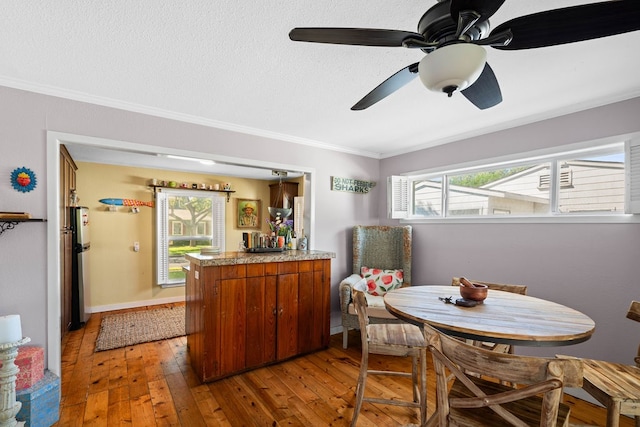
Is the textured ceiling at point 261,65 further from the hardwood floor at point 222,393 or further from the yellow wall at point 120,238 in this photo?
the yellow wall at point 120,238

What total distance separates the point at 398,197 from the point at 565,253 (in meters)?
1.81

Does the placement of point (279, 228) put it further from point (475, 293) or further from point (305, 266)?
point (475, 293)

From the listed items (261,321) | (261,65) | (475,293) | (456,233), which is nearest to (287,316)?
(261,321)

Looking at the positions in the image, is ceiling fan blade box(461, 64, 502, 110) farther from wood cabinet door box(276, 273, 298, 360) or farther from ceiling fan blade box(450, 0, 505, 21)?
wood cabinet door box(276, 273, 298, 360)

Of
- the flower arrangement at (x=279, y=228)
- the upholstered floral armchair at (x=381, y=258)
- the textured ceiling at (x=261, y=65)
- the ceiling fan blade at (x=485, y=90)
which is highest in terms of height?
the textured ceiling at (x=261, y=65)

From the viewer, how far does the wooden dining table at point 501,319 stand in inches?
53.2

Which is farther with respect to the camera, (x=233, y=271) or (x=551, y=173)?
(x=551, y=173)

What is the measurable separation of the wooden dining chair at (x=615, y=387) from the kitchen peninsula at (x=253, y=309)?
212 cm

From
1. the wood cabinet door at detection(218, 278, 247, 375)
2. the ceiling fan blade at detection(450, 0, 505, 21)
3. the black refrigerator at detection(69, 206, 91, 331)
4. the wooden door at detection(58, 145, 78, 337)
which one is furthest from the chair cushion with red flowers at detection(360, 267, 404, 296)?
the black refrigerator at detection(69, 206, 91, 331)

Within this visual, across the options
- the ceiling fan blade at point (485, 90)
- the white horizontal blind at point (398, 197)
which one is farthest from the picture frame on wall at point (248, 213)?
the ceiling fan blade at point (485, 90)

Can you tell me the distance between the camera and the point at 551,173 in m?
2.73

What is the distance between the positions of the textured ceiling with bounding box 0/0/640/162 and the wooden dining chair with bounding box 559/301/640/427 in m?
1.60

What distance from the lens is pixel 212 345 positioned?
2500 mm

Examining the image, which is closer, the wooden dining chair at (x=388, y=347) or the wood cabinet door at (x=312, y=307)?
the wooden dining chair at (x=388, y=347)
